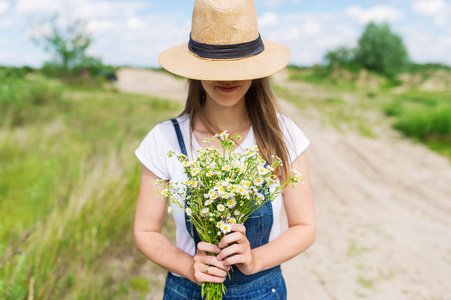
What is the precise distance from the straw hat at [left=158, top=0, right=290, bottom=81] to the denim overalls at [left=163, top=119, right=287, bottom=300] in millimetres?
356

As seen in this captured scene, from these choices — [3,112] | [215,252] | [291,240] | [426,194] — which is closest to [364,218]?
[426,194]

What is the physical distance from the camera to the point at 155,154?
5.43 feet

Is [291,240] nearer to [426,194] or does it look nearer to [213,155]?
[213,155]

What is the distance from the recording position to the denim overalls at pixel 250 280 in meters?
1.63

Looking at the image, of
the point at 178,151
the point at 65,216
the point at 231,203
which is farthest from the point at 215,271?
the point at 65,216

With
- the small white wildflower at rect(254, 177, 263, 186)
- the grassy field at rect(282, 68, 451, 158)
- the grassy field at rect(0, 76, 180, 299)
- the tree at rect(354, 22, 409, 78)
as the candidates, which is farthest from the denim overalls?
the tree at rect(354, 22, 409, 78)

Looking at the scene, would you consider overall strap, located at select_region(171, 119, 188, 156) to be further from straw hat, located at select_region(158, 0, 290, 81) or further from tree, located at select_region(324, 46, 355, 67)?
tree, located at select_region(324, 46, 355, 67)

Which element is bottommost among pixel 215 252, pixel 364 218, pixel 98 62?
pixel 98 62

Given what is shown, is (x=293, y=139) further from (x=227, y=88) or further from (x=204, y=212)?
(x=204, y=212)

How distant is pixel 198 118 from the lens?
185 cm

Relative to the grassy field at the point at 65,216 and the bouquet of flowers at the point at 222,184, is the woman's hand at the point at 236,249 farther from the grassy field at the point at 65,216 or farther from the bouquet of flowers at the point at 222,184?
the grassy field at the point at 65,216

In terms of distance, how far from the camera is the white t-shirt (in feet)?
5.36

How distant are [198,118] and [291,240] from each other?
2.45 ft

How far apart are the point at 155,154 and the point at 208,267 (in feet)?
1.91
